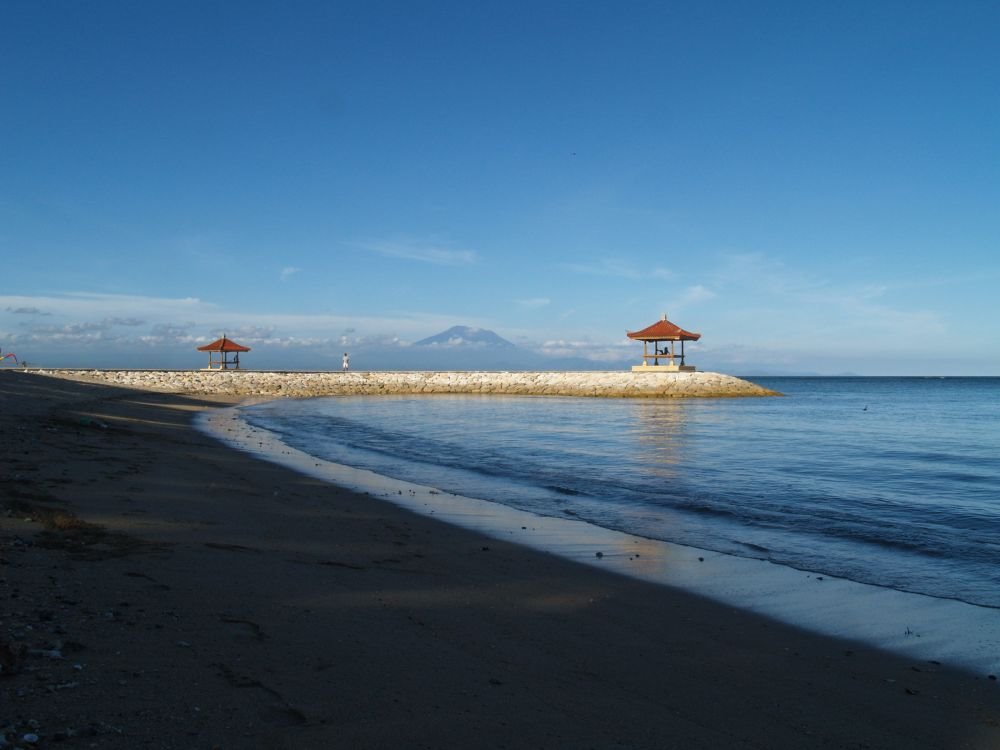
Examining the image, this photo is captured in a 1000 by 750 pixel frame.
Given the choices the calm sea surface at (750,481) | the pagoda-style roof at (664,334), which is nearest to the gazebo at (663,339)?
the pagoda-style roof at (664,334)

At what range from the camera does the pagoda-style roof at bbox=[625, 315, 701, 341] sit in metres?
57.1

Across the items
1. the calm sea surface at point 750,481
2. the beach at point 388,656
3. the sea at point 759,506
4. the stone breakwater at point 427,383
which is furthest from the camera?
the stone breakwater at point 427,383

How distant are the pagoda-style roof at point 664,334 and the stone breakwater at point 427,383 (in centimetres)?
335

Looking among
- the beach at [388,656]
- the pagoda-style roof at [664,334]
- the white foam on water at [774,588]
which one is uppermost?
the pagoda-style roof at [664,334]

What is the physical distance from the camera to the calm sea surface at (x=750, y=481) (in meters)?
8.33

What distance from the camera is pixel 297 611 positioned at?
→ 480 cm

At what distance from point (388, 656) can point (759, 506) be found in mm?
8746

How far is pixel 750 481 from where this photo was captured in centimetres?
1362

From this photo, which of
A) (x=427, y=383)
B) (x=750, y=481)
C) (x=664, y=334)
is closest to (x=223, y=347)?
(x=427, y=383)

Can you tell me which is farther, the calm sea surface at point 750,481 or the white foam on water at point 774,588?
the calm sea surface at point 750,481

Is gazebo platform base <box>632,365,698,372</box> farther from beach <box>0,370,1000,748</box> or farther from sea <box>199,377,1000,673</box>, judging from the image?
beach <box>0,370,1000,748</box>

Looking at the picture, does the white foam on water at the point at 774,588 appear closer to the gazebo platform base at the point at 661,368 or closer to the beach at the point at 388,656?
the beach at the point at 388,656

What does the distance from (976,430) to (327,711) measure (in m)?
32.7

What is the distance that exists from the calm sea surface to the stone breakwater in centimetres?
2913
